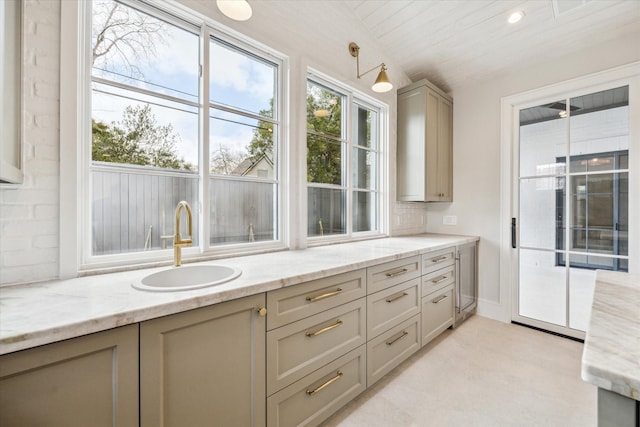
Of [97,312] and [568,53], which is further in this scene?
[568,53]

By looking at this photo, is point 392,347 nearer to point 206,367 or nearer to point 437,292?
point 437,292

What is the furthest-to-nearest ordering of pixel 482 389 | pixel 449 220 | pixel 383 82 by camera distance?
pixel 449 220 < pixel 383 82 < pixel 482 389

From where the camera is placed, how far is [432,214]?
3.57 m

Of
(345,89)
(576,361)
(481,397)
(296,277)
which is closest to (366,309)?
(296,277)

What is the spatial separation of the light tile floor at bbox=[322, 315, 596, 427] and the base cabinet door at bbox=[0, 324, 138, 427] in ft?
3.80

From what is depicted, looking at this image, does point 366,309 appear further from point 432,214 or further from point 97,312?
point 432,214

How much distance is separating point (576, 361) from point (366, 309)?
6.17 feet

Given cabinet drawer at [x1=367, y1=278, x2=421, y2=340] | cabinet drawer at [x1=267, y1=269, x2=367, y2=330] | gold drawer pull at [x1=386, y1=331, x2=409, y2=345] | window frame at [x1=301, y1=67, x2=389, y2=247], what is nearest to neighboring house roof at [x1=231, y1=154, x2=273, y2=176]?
window frame at [x1=301, y1=67, x2=389, y2=247]

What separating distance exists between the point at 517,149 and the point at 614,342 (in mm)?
2824

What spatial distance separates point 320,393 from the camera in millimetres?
1507

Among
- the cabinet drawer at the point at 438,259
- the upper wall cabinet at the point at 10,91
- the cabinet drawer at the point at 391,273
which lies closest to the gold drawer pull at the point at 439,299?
the cabinet drawer at the point at 438,259

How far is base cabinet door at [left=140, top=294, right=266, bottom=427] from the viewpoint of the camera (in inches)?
37.4

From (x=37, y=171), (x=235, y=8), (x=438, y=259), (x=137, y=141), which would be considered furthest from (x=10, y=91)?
(x=438, y=259)

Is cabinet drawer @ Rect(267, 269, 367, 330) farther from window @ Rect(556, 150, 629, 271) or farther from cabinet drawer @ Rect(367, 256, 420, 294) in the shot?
window @ Rect(556, 150, 629, 271)
